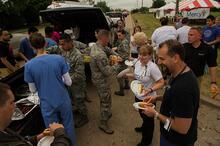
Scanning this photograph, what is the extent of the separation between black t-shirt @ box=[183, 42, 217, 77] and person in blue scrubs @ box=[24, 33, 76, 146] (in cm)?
244

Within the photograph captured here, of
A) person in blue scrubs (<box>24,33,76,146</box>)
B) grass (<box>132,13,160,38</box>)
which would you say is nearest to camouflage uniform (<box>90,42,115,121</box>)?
person in blue scrubs (<box>24,33,76,146</box>)

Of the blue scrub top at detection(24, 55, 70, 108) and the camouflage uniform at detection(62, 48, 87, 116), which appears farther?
the camouflage uniform at detection(62, 48, 87, 116)

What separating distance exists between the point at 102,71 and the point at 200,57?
6.16 feet

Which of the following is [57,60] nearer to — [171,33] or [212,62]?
[212,62]

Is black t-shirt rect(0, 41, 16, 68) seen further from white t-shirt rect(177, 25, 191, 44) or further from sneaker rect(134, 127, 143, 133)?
white t-shirt rect(177, 25, 191, 44)

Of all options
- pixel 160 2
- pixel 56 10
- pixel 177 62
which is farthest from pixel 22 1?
pixel 160 2

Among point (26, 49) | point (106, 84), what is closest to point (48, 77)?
point (106, 84)

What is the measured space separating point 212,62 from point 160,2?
11548cm

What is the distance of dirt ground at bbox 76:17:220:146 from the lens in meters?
4.80

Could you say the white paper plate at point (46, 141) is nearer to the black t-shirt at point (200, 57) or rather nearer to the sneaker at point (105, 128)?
the sneaker at point (105, 128)

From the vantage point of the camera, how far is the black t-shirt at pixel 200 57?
4.62 meters

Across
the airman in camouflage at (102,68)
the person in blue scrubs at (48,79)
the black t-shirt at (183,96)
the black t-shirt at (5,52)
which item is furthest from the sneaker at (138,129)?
the black t-shirt at (5,52)

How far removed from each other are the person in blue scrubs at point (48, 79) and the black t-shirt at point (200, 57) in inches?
96.2

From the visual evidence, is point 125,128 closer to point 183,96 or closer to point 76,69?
point 76,69
